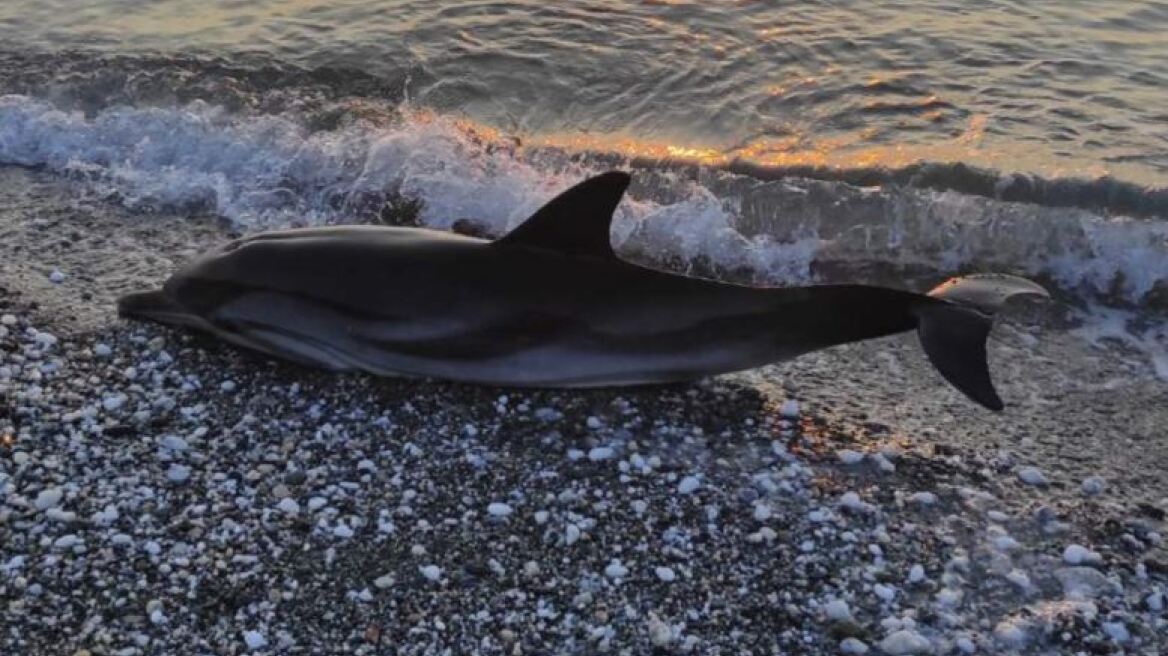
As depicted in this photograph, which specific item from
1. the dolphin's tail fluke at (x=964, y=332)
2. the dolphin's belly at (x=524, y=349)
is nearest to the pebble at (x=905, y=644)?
the dolphin's tail fluke at (x=964, y=332)

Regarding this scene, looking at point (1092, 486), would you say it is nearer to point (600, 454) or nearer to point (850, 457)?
point (850, 457)

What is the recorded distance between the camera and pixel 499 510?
4.86m

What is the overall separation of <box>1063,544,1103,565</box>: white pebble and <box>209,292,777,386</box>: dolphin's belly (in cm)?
155

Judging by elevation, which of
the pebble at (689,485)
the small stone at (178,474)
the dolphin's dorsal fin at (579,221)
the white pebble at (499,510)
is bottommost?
the white pebble at (499,510)

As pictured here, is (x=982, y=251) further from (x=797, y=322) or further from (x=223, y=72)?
(x=223, y=72)

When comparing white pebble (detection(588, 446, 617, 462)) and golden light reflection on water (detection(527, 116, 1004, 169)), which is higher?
golden light reflection on water (detection(527, 116, 1004, 169))

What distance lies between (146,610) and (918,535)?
9.76 ft


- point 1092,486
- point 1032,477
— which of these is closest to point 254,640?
point 1032,477

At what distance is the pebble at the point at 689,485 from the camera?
5.00m

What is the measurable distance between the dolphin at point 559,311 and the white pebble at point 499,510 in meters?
0.93

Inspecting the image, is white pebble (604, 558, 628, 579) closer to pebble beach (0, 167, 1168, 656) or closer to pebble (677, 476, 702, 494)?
pebble beach (0, 167, 1168, 656)

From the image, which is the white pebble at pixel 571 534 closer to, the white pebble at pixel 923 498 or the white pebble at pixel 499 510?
the white pebble at pixel 499 510

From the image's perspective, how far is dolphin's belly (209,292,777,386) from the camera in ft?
18.4

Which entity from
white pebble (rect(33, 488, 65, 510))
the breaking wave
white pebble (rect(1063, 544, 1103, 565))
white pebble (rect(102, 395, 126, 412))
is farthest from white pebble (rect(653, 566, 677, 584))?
the breaking wave
